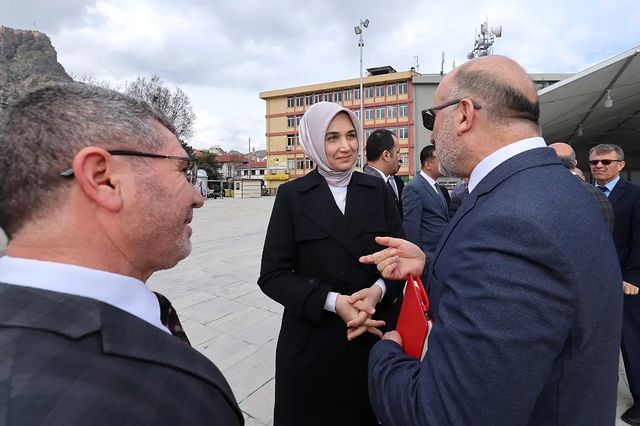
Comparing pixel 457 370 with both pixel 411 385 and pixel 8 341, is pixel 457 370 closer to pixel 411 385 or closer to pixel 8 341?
pixel 411 385

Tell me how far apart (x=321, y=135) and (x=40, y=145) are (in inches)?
53.5

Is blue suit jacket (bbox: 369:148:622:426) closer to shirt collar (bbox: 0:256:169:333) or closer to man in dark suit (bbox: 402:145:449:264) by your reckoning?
shirt collar (bbox: 0:256:169:333)

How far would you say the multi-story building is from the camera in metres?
40.0

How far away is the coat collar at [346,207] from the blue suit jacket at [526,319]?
77cm

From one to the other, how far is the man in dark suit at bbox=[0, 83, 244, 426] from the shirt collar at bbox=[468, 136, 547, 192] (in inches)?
34.5

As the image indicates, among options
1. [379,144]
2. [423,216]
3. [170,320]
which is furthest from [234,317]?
[170,320]

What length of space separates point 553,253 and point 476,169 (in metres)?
0.40

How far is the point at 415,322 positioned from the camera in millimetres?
1144

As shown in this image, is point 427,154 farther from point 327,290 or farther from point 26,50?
point 26,50

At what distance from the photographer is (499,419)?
0.80 m

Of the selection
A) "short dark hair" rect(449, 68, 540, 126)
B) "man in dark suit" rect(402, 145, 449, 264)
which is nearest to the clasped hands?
"short dark hair" rect(449, 68, 540, 126)

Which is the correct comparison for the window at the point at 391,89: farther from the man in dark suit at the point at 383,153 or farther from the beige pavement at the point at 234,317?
the man in dark suit at the point at 383,153

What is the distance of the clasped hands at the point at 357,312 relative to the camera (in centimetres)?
149

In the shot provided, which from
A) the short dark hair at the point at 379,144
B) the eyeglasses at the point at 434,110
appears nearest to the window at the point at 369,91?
the short dark hair at the point at 379,144
